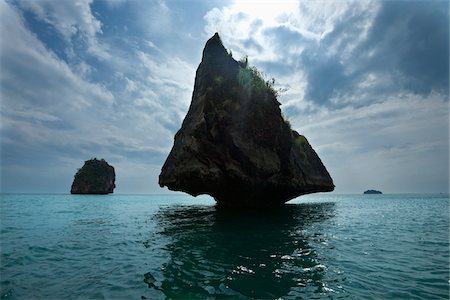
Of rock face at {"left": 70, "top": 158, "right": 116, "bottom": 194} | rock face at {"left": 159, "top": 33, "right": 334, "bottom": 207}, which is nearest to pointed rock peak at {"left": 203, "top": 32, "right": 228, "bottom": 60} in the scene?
rock face at {"left": 159, "top": 33, "right": 334, "bottom": 207}

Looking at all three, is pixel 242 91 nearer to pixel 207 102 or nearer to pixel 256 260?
pixel 207 102

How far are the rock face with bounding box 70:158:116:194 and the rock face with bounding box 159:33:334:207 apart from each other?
94.5 m

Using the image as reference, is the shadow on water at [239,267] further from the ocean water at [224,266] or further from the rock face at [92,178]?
the rock face at [92,178]

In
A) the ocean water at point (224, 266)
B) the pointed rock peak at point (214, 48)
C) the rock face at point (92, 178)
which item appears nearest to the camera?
the ocean water at point (224, 266)

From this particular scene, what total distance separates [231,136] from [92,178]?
10404cm

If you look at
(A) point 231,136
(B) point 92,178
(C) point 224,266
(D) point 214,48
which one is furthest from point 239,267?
(B) point 92,178

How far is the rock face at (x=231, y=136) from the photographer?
21.5m

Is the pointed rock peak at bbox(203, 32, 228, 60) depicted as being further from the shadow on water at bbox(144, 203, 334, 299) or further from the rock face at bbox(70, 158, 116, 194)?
the rock face at bbox(70, 158, 116, 194)

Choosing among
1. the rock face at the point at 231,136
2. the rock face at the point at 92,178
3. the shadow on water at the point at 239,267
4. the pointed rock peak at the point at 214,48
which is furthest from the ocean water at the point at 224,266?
the rock face at the point at 92,178

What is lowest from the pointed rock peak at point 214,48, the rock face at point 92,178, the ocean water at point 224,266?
the ocean water at point 224,266

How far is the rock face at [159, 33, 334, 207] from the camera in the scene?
846 inches

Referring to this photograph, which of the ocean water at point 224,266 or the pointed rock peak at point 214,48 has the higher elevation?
the pointed rock peak at point 214,48

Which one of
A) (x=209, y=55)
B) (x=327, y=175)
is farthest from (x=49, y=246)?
(x=327, y=175)

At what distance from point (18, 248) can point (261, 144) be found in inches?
687
